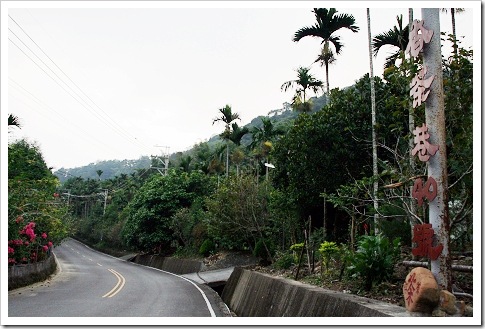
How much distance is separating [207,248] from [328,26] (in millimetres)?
17186

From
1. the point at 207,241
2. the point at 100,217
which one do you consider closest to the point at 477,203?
the point at 207,241

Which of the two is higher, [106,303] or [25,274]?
[25,274]

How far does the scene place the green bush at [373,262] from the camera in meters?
8.59

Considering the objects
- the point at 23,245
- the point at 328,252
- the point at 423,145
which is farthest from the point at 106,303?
the point at 423,145

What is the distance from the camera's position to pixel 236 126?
113 ft

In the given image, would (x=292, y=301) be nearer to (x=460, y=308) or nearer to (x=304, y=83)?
(x=460, y=308)

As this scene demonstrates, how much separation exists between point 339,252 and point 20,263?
11.3m

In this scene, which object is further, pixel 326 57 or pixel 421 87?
pixel 326 57

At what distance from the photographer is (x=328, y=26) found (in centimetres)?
1877

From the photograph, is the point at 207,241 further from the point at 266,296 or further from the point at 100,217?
the point at 100,217

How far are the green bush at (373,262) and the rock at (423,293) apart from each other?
2.15m

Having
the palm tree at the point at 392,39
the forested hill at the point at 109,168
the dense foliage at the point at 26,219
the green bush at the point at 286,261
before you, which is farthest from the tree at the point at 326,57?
the forested hill at the point at 109,168

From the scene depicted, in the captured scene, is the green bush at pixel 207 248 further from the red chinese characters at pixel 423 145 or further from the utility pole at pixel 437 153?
the utility pole at pixel 437 153

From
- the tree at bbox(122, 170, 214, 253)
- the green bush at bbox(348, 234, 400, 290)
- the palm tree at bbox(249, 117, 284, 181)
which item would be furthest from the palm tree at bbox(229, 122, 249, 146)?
the green bush at bbox(348, 234, 400, 290)
